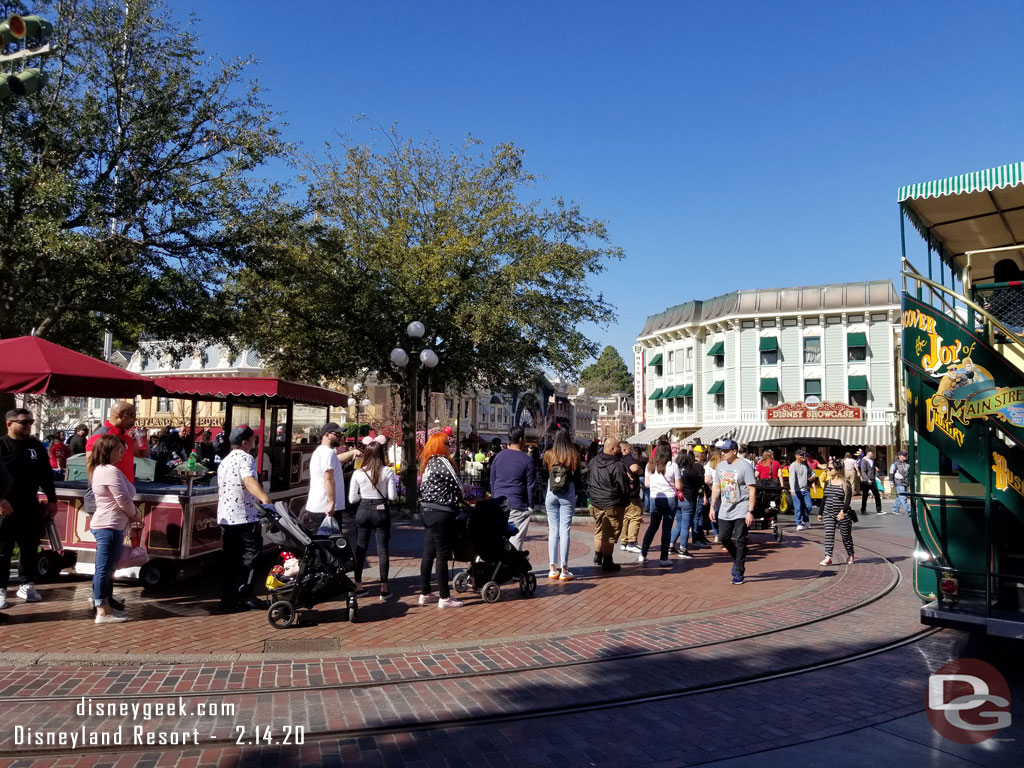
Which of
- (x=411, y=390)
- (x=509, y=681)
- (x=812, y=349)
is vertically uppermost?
(x=812, y=349)

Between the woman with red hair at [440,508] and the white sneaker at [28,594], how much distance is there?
145 inches

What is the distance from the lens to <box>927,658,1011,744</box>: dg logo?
4.29 m

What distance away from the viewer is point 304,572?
251 inches

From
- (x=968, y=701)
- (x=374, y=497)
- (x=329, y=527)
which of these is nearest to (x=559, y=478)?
(x=374, y=497)

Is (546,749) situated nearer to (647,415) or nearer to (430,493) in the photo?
(430,493)

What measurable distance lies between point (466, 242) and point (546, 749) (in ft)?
51.7

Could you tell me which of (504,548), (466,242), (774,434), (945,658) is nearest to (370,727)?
(504,548)

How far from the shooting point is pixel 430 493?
22.6 feet

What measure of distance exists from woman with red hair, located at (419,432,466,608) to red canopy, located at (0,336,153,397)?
357cm

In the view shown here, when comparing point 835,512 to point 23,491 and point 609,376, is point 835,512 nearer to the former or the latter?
point 23,491

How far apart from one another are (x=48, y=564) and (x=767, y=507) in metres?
11.8

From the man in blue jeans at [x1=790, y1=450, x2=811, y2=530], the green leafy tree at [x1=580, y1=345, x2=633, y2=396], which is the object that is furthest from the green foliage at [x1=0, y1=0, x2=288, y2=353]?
the green leafy tree at [x1=580, y1=345, x2=633, y2=396]

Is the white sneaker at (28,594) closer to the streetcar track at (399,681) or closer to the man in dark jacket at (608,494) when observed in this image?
the streetcar track at (399,681)

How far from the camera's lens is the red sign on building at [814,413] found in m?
40.2
